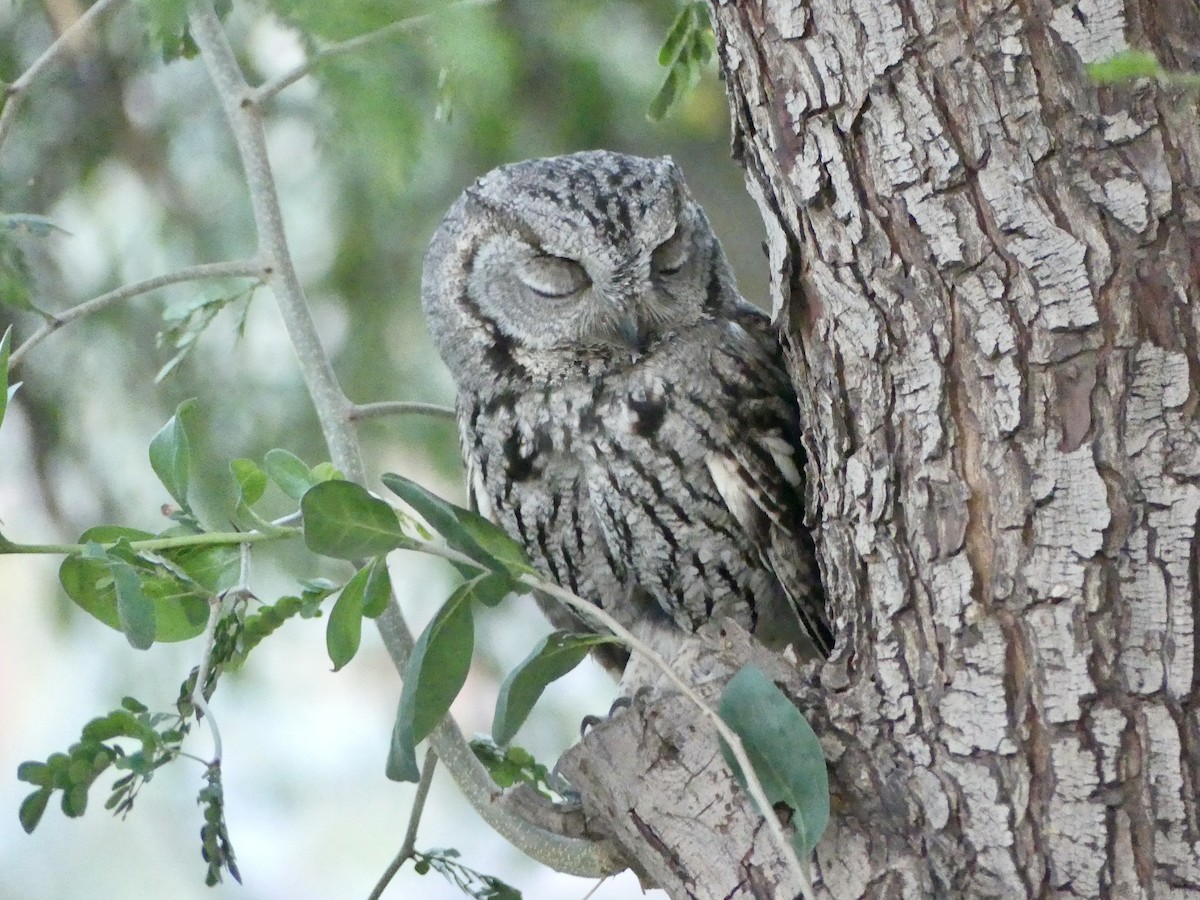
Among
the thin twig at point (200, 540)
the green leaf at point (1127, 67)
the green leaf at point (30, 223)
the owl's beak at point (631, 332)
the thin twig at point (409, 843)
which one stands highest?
the green leaf at point (30, 223)

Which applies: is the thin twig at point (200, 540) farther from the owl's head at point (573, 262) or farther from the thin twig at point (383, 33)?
the owl's head at point (573, 262)

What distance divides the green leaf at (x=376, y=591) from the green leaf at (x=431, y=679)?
0.05 meters

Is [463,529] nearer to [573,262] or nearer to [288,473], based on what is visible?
[288,473]

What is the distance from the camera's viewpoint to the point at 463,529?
3.50 feet

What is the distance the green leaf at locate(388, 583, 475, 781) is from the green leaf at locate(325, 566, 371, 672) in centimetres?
6

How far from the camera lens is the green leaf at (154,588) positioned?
1.10m

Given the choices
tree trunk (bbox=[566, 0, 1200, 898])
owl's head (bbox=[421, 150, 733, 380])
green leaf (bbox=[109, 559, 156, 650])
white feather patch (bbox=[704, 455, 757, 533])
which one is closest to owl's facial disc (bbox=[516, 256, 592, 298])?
owl's head (bbox=[421, 150, 733, 380])

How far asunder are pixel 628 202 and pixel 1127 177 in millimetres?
641

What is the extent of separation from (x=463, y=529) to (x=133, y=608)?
10.8 inches

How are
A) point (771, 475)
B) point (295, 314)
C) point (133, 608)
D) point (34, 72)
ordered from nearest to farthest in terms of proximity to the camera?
point (133, 608), point (34, 72), point (295, 314), point (771, 475)

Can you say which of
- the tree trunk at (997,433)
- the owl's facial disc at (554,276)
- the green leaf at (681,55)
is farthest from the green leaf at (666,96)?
the tree trunk at (997,433)

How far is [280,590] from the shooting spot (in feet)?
7.18

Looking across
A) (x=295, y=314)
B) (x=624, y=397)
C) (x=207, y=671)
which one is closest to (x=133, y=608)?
(x=207, y=671)

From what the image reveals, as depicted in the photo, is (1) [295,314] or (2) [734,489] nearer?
(1) [295,314]
